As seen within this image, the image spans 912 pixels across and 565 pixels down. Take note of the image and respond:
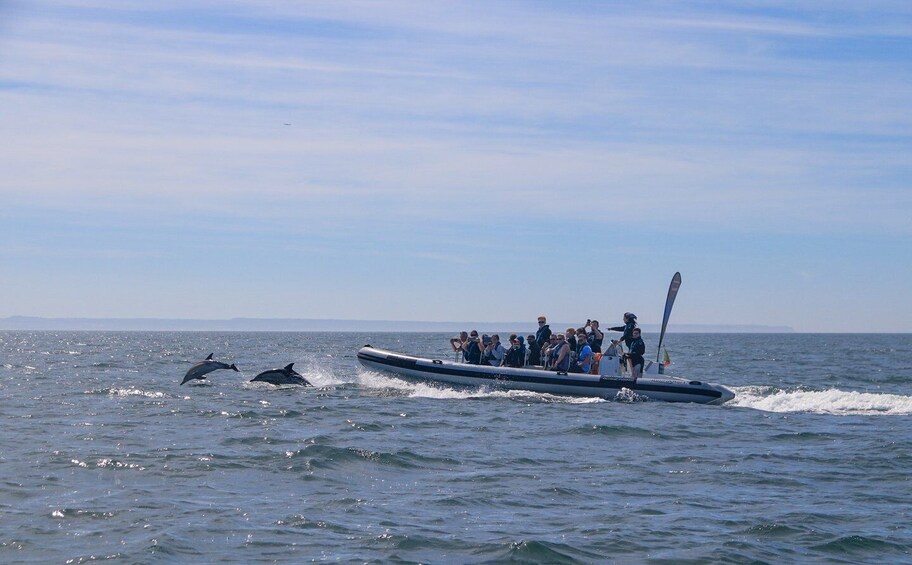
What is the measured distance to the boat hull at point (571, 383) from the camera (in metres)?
22.2

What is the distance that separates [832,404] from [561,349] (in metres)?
5.96

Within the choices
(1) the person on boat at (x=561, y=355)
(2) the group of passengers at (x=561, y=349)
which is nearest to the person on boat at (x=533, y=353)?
(2) the group of passengers at (x=561, y=349)

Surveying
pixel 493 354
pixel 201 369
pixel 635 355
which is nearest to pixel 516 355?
pixel 493 354

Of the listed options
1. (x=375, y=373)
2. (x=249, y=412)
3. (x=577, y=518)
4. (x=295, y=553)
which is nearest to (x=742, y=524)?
(x=577, y=518)

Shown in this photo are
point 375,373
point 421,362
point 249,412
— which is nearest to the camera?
point 249,412

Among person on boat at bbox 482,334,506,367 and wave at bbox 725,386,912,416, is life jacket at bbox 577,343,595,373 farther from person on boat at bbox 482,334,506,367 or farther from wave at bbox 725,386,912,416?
wave at bbox 725,386,912,416

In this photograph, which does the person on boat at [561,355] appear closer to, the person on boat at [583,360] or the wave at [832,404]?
the person on boat at [583,360]

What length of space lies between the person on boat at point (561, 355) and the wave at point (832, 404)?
366cm

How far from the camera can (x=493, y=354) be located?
78.6 ft

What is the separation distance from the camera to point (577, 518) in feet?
35.8

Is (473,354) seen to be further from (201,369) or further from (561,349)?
(201,369)

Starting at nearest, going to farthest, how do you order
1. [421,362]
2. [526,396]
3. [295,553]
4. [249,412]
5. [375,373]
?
[295,553] < [249,412] < [526,396] < [421,362] < [375,373]

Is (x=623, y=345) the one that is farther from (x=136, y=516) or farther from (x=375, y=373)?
(x=136, y=516)

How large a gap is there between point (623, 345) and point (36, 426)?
1226 centimetres
